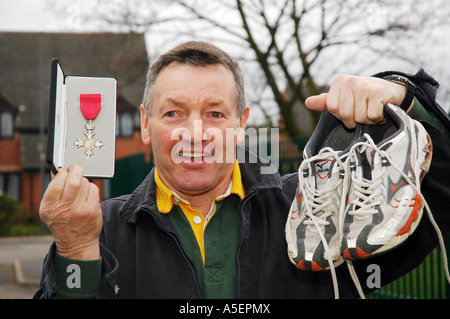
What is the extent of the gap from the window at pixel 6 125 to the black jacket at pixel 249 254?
1192 inches

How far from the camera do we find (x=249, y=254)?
7.73 feet

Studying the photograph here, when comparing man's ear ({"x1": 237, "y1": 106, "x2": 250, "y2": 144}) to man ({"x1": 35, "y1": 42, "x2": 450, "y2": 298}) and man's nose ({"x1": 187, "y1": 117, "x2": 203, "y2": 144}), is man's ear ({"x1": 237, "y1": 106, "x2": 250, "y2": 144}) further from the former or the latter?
man's nose ({"x1": 187, "y1": 117, "x2": 203, "y2": 144})

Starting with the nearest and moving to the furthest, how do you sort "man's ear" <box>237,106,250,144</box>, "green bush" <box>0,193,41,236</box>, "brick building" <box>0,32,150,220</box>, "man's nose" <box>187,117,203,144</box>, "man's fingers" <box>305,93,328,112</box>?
"man's fingers" <box>305,93,328,112</box> → "man's nose" <box>187,117,203,144</box> → "man's ear" <box>237,106,250,144</box> → "green bush" <box>0,193,41,236</box> → "brick building" <box>0,32,150,220</box>

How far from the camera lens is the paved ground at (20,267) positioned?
9179 millimetres

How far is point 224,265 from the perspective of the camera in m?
2.33

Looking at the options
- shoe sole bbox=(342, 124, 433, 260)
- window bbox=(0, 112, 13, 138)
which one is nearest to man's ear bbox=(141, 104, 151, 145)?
shoe sole bbox=(342, 124, 433, 260)

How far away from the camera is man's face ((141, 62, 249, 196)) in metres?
2.39

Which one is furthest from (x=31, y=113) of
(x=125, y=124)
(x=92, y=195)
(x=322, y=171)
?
(x=322, y=171)

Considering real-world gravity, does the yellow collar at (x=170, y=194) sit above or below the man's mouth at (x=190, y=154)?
below

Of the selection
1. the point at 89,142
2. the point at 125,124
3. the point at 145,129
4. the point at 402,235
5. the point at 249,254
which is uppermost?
the point at 125,124

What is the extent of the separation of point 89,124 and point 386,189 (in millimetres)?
1234

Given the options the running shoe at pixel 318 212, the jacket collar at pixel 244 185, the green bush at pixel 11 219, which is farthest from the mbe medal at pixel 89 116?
the green bush at pixel 11 219

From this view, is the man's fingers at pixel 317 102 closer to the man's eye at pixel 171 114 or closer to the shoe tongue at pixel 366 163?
the shoe tongue at pixel 366 163

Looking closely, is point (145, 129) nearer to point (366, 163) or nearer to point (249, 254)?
point (249, 254)
